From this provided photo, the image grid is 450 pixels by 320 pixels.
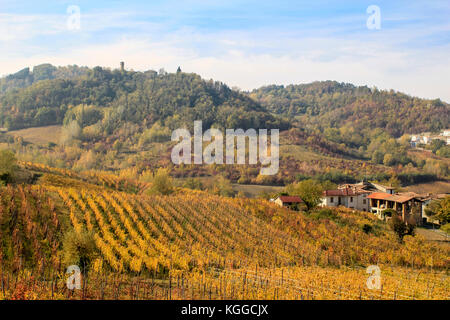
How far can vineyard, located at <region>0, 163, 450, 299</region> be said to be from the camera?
14977mm

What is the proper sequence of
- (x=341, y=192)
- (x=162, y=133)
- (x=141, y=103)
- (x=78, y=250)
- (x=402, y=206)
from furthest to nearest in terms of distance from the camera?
1. (x=141, y=103)
2. (x=162, y=133)
3. (x=341, y=192)
4. (x=402, y=206)
5. (x=78, y=250)

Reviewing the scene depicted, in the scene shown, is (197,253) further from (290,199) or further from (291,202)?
(290,199)

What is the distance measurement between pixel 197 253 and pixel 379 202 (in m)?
40.4

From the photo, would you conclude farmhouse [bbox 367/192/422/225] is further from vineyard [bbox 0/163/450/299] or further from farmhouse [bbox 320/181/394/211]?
vineyard [bbox 0/163/450/299]

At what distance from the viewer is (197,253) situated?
21.8m

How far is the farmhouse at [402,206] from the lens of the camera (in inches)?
1916

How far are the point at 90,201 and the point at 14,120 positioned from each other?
138692 mm

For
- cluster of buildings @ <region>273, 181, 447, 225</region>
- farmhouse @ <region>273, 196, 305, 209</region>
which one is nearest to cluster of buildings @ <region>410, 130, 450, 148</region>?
cluster of buildings @ <region>273, 181, 447, 225</region>

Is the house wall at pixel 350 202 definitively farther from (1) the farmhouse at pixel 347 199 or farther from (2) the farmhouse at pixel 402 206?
(2) the farmhouse at pixel 402 206

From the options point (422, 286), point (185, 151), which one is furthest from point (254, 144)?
point (422, 286)

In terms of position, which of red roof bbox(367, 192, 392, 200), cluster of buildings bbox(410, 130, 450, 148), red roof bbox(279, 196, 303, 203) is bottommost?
red roof bbox(367, 192, 392, 200)

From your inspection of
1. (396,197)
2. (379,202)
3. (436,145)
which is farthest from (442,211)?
(436,145)

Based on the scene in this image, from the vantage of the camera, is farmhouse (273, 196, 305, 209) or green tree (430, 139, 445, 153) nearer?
farmhouse (273, 196, 305, 209)
